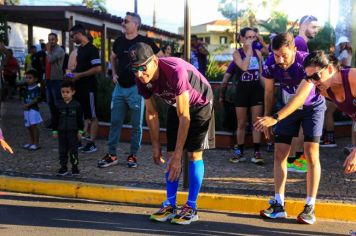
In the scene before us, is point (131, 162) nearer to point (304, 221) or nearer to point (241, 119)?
point (241, 119)

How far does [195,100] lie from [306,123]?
1.17m

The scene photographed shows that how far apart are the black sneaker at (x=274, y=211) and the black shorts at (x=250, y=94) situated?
2.17 metres

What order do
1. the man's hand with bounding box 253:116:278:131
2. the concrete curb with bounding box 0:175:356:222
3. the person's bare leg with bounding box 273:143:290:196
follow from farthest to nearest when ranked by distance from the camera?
the concrete curb with bounding box 0:175:356:222 < the person's bare leg with bounding box 273:143:290:196 < the man's hand with bounding box 253:116:278:131

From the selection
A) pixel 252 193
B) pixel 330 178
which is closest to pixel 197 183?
pixel 252 193

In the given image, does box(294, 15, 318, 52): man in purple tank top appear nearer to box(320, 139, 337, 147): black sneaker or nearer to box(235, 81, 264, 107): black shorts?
box(235, 81, 264, 107): black shorts

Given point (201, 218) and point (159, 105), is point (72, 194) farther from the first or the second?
point (159, 105)

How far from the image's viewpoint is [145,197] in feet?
19.0

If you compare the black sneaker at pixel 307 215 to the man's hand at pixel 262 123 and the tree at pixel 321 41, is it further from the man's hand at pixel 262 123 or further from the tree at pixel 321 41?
the tree at pixel 321 41

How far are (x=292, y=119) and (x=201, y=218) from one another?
1408 mm

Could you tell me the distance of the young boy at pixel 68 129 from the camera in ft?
21.2

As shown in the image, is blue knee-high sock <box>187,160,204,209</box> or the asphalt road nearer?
the asphalt road

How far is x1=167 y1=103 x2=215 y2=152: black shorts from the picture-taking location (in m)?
4.83

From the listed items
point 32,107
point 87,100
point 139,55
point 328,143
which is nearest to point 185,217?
point 139,55

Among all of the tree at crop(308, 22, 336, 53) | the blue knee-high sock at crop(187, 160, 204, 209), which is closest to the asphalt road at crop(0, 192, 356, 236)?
the blue knee-high sock at crop(187, 160, 204, 209)
